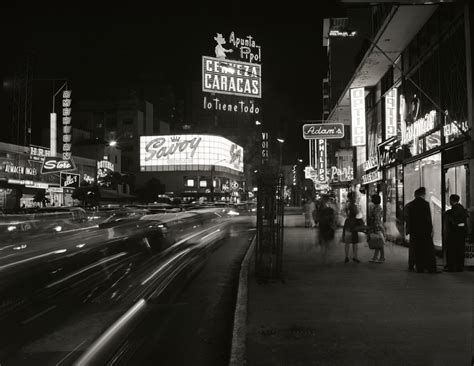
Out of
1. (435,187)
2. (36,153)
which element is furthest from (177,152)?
(435,187)

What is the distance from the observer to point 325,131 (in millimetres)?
29062

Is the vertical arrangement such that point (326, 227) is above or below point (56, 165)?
below

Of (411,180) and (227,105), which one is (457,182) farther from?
(227,105)

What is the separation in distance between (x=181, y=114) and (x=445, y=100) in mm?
114533

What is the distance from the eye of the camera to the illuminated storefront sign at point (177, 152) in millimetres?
92875

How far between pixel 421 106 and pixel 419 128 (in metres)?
0.69

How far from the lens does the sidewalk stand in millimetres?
5363

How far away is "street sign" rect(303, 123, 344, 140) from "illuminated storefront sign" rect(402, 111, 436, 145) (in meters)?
10.1

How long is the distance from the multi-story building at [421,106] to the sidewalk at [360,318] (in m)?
3.86

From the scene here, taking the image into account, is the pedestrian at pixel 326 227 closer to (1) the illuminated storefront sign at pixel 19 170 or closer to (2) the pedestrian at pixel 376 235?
(2) the pedestrian at pixel 376 235

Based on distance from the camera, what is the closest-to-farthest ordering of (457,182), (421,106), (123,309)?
(123,309), (457,182), (421,106)

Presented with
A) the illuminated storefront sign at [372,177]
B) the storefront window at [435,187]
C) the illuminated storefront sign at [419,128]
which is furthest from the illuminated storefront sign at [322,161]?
the storefront window at [435,187]

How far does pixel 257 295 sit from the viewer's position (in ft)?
28.8

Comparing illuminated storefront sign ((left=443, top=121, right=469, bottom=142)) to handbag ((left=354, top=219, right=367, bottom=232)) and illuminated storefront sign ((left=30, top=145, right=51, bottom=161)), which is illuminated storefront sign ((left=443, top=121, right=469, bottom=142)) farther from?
illuminated storefront sign ((left=30, top=145, right=51, bottom=161))
